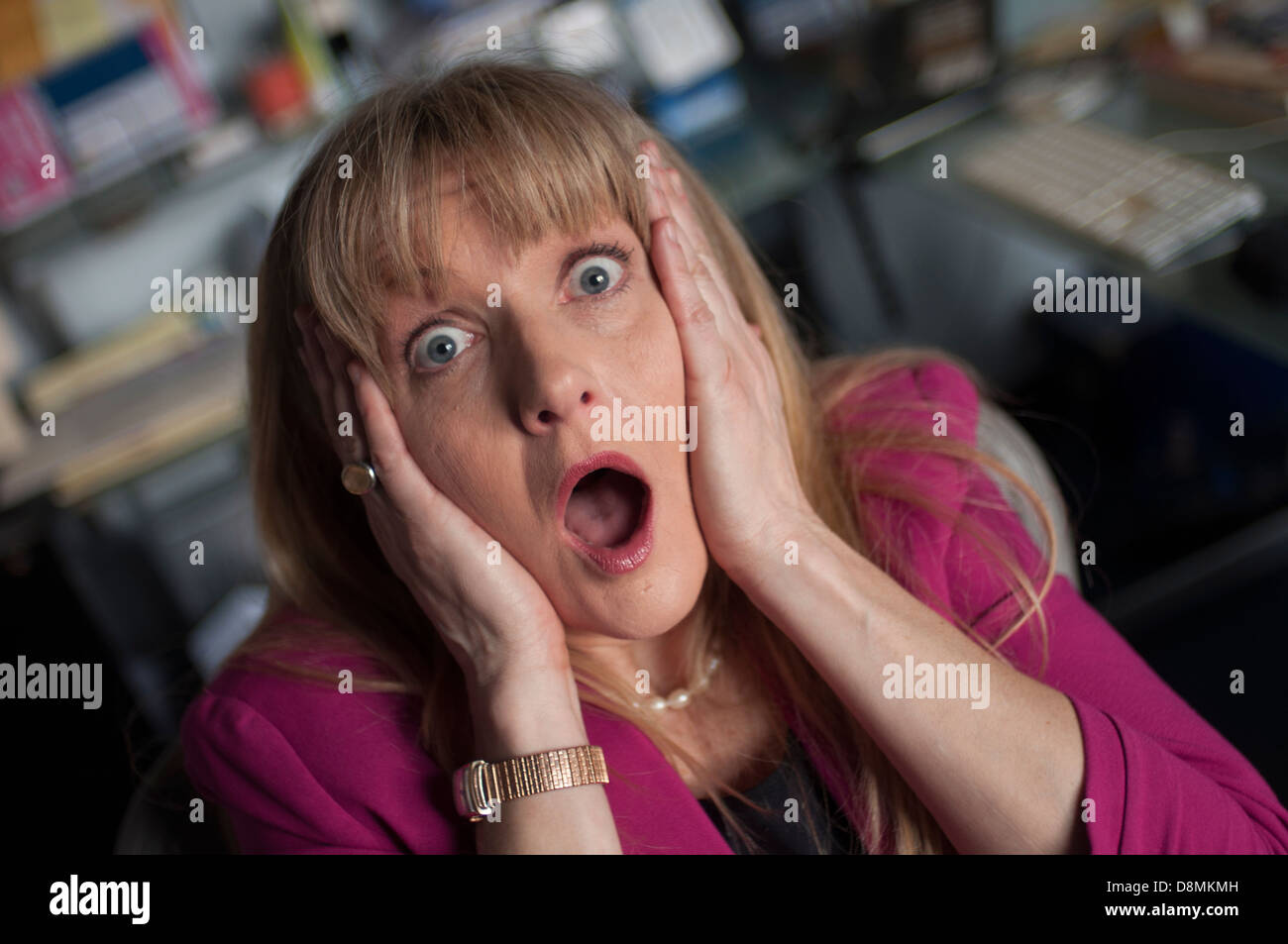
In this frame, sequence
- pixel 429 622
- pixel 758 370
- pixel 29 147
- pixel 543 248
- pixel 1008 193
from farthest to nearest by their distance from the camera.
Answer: pixel 29 147
pixel 1008 193
pixel 429 622
pixel 758 370
pixel 543 248

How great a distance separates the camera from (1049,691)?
0.92 m

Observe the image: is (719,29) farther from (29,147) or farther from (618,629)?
(618,629)

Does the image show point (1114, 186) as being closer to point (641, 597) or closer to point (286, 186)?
point (641, 597)

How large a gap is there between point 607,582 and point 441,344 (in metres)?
0.24

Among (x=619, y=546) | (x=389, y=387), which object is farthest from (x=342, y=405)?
(x=619, y=546)

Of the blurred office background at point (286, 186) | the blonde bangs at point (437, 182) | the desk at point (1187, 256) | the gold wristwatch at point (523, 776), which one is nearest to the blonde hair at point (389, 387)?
the blonde bangs at point (437, 182)

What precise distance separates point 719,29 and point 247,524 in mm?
1619

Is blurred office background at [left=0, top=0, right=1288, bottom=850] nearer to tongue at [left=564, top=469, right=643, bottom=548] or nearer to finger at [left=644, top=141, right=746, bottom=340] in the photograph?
finger at [left=644, top=141, right=746, bottom=340]

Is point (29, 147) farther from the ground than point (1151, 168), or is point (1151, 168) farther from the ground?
Answer: point (29, 147)

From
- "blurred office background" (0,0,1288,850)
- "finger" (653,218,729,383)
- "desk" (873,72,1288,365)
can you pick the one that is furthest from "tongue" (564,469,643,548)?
"blurred office background" (0,0,1288,850)

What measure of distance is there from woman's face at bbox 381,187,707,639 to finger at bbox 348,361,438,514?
1cm
